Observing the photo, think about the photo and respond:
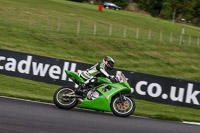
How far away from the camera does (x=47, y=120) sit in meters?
8.15

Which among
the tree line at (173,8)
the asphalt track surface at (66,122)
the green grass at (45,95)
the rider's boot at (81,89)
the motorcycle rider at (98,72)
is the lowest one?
the green grass at (45,95)

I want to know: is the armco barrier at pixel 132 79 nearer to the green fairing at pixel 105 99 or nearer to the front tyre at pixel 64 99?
the green fairing at pixel 105 99

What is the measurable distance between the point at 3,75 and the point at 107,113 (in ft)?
20.8

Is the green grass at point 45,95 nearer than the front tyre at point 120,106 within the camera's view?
No

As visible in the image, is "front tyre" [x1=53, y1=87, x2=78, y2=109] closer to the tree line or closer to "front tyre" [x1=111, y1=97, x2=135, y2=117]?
"front tyre" [x1=111, y1=97, x2=135, y2=117]

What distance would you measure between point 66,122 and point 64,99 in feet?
5.94

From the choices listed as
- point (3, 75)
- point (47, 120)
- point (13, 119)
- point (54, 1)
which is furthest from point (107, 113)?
point (54, 1)

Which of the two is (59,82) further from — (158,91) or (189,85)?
(189,85)

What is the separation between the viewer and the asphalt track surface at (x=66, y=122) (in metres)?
7.46

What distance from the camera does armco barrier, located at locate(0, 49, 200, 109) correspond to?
44.1 feet

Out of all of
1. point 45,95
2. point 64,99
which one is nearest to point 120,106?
point 64,99

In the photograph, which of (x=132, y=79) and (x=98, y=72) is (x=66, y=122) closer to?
(x=98, y=72)

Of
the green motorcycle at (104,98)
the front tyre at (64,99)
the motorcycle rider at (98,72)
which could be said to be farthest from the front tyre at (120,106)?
the front tyre at (64,99)

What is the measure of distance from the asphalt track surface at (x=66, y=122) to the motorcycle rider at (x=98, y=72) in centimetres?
94
